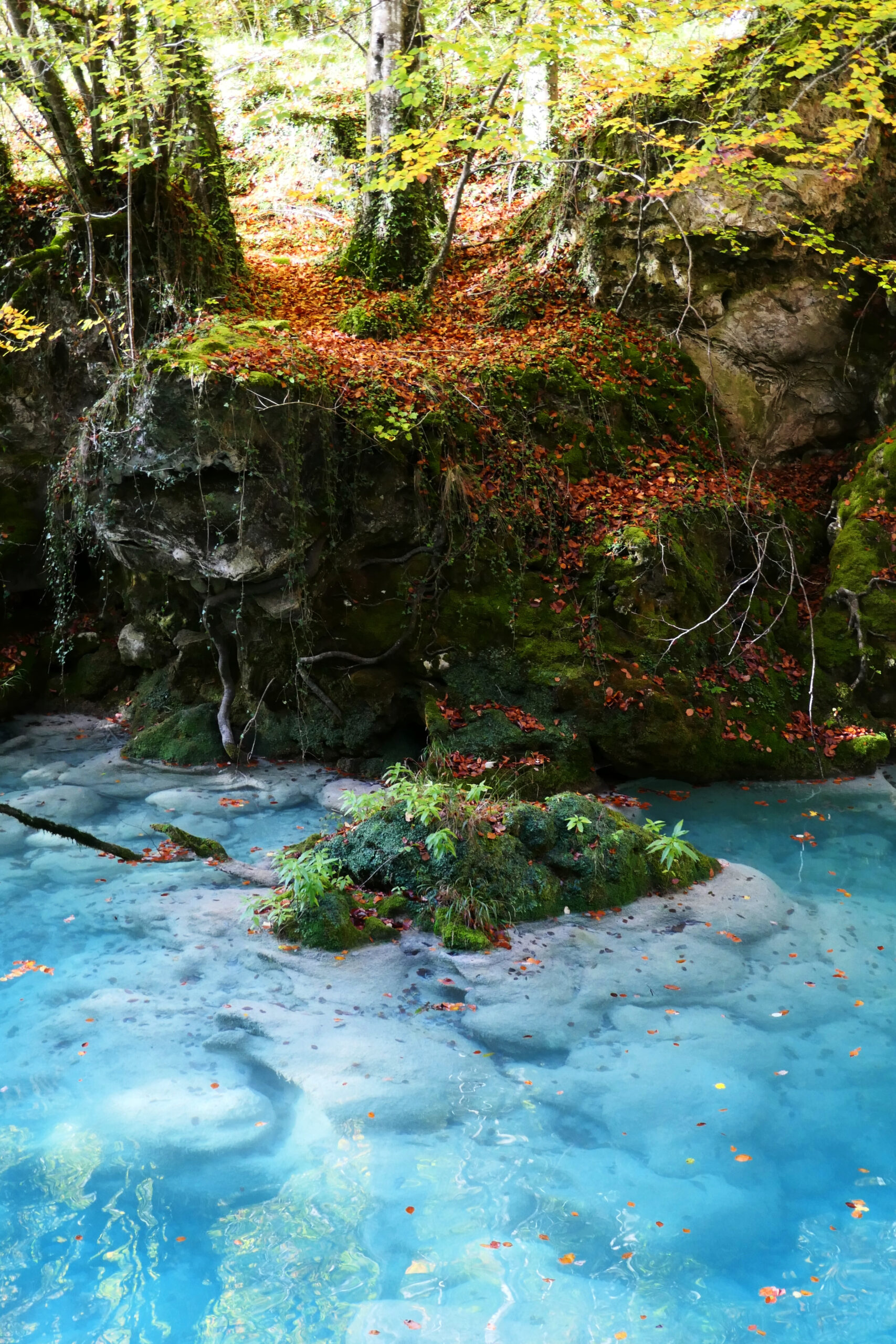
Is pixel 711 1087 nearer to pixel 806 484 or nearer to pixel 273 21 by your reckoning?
pixel 806 484

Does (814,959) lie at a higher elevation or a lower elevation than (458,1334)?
lower

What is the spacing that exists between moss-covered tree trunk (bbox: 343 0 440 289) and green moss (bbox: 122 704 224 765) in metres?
6.38

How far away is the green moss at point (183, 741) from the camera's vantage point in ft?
29.5

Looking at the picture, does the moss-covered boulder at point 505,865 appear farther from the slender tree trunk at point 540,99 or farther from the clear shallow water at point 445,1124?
the slender tree trunk at point 540,99

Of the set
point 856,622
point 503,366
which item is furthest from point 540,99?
point 856,622

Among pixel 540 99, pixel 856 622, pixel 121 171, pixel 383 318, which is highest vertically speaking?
pixel 540 99

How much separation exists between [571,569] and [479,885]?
411 cm

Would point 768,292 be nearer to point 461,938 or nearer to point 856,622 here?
point 856,622

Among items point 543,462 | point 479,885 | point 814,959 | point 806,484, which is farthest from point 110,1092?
point 806,484

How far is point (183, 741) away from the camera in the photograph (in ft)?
29.8

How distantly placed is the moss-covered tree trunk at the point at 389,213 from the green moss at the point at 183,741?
6.38 meters

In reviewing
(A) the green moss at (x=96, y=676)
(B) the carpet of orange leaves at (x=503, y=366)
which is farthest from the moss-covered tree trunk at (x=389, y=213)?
(A) the green moss at (x=96, y=676)

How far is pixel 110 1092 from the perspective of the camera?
4125 mm

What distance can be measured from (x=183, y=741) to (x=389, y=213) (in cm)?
771
